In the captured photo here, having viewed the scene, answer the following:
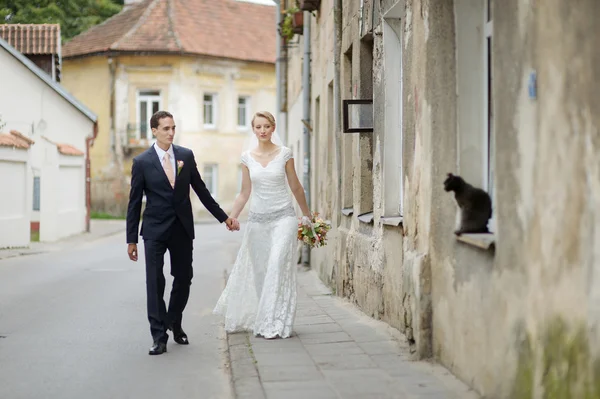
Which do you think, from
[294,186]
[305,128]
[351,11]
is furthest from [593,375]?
[305,128]

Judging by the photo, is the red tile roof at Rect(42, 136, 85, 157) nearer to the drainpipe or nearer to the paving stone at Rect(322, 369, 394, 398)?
the drainpipe

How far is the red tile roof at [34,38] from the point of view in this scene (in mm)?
32312

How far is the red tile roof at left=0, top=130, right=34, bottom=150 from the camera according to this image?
78.1 feet

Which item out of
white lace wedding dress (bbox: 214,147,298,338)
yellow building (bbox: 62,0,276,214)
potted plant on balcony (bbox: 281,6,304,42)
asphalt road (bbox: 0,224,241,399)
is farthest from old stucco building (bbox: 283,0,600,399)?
yellow building (bbox: 62,0,276,214)

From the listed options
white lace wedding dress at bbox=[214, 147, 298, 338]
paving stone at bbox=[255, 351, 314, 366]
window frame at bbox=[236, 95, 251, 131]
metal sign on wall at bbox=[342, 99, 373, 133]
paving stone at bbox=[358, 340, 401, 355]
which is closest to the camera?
paving stone at bbox=[255, 351, 314, 366]

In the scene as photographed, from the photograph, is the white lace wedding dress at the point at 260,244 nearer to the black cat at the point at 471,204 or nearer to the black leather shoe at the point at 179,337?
the black leather shoe at the point at 179,337

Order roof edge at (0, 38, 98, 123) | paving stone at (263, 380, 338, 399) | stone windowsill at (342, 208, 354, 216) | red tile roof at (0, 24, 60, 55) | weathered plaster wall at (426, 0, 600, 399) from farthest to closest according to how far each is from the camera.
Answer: red tile roof at (0, 24, 60, 55) < roof edge at (0, 38, 98, 123) < stone windowsill at (342, 208, 354, 216) < paving stone at (263, 380, 338, 399) < weathered plaster wall at (426, 0, 600, 399)

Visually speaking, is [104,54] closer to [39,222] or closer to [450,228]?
[39,222]

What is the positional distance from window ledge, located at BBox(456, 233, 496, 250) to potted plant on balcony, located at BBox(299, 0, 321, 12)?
10.5 metres

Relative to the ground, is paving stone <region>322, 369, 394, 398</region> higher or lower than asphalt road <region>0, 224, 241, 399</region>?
higher

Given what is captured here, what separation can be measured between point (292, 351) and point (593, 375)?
395cm

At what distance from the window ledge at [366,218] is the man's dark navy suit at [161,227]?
2697mm

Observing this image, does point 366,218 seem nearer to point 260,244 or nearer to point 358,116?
point 358,116

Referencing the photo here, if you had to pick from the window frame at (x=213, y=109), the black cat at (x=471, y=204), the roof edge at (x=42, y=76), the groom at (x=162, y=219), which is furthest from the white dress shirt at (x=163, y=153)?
the window frame at (x=213, y=109)
